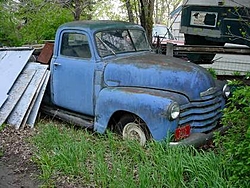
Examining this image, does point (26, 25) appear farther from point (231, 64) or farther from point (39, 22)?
point (231, 64)

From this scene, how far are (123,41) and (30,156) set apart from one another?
2403 mm

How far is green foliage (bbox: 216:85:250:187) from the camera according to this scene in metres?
3.23

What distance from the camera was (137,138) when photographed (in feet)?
16.2

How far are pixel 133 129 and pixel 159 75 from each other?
2.75ft

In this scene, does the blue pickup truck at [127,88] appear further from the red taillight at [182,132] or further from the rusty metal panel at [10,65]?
the rusty metal panel at [10,65]

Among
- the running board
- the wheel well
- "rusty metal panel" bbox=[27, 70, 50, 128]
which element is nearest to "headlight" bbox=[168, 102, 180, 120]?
the wheel well

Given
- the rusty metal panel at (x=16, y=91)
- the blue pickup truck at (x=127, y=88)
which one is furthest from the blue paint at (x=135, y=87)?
the rusty metal panel at (x=16, y=91)

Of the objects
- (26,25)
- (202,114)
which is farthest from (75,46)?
(26,25)

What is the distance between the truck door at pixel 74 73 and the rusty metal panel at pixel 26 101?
0.93 ft

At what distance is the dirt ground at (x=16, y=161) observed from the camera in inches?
168

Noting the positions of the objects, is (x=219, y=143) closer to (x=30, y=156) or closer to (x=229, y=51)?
(x=30, y=156)

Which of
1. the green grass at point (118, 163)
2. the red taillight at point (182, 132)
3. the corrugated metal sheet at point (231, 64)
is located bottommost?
the corrugated metal sheet at point (231, 64)

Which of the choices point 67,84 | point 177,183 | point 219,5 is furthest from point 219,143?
point 219,5

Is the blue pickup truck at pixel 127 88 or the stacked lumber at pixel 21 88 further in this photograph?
the stacked lumber at pixel 21 88
